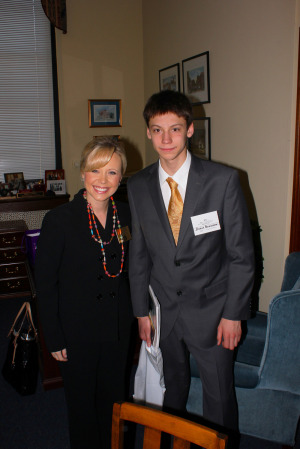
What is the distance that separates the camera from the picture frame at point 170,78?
Result: 388 cm

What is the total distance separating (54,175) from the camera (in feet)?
15.2

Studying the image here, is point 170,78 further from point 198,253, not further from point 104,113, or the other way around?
point 198,253

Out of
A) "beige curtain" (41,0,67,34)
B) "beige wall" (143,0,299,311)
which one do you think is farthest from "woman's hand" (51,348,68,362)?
"beige curtain" (41,0,67,34)

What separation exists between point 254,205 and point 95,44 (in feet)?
9.89

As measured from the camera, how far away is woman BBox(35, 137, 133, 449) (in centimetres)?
152

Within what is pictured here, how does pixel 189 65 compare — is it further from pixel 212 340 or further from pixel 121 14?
pixel 212 340

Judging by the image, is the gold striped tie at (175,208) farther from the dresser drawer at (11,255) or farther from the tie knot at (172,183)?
the dresser drawer at (11,255)

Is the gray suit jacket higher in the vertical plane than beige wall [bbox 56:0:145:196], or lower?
lower

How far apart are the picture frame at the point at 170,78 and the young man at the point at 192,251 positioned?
8.16 ft

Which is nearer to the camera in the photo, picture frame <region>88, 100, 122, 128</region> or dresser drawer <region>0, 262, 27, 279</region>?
dresser drawer <region>0, 262, 27, 279</region>

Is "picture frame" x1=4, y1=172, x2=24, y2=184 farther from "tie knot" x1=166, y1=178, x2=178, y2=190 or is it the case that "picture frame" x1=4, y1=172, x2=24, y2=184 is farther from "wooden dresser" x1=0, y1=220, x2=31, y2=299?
"tie knot" x1=166, y1=178, x2=178, y2=190

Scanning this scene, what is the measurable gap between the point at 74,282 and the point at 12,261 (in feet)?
8.65

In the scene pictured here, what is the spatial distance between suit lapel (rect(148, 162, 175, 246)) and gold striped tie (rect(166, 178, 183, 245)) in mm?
32

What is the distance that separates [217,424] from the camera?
1.66 meters
